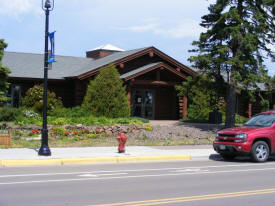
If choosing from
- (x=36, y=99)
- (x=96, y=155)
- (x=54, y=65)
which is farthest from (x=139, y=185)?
(x=54, y=65)

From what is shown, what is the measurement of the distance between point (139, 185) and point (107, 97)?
15.4m

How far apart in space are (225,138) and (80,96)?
54.4ft

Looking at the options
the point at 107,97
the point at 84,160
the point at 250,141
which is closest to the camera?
the point at 84,160

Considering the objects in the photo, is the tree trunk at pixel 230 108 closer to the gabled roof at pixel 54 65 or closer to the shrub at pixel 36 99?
the gabled roof at pixel 54 65

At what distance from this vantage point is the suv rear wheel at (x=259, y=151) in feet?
47.1

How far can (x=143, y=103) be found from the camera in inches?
1246

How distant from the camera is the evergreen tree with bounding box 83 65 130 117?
2488cm

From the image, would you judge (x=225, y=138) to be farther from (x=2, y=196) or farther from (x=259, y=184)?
(x=2, y=196)

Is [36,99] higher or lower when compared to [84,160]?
higher

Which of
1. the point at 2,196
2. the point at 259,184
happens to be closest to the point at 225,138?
the point at 259,184

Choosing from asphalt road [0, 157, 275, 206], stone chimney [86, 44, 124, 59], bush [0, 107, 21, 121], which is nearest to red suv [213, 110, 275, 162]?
asphalt road [0, 157, 275, 206]

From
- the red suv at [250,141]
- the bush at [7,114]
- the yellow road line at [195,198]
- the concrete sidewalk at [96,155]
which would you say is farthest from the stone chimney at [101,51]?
the yellow road line at [195,198]

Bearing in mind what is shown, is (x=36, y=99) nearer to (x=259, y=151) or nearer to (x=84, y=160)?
(x=84, y=160)

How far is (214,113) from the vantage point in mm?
27297
